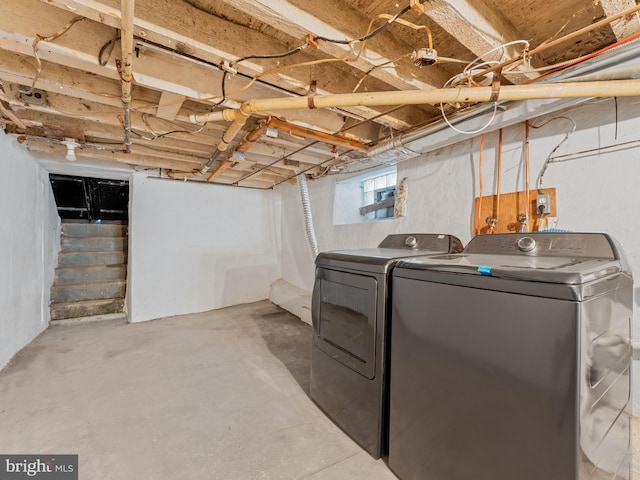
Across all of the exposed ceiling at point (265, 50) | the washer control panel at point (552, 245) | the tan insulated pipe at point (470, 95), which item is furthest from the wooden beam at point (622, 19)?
the washer control panel at point (552, 245)

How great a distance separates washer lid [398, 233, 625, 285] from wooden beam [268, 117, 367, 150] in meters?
1.33

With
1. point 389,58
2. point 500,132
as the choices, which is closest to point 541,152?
point 500,132

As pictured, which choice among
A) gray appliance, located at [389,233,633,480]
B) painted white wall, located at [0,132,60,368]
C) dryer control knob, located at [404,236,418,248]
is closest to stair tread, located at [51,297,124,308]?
painted white wall, located at [0,132,60,368]

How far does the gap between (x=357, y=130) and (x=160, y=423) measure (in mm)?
2556

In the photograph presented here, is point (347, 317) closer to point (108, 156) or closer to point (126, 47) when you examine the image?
point (126, 47)

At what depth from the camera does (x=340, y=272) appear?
1664 mm

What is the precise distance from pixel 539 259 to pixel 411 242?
0.91 metres

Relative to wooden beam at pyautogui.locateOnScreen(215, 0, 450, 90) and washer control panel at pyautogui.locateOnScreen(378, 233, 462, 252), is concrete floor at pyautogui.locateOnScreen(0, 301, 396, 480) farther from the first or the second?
wooden beam at pyautogui.locateOnScreen(215, 0, 450, 90)

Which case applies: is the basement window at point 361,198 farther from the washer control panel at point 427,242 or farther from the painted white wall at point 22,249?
the painted white wall at point 22,249

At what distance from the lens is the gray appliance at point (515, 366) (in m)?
0.83

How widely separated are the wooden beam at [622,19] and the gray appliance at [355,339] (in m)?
1.21

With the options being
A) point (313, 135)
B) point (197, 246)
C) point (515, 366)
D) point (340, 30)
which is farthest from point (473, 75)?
point (197, 246)

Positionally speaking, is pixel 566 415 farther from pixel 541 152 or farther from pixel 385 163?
pixel 385 163

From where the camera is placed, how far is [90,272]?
3912 mm
